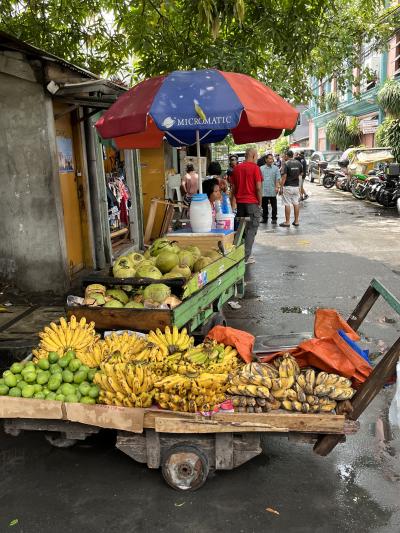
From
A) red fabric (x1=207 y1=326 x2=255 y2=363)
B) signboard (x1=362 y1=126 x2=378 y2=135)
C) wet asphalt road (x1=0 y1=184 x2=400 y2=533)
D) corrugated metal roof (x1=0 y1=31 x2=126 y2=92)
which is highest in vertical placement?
corrugated metal roof (x1=0 y1=31 x2=126 y2=92)

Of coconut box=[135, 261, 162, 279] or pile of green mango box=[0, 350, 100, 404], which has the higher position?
coconut box=[135, 261, 162, 279]

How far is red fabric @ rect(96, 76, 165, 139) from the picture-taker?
4.96 m

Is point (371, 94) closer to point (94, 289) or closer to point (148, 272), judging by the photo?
point (148, 272)

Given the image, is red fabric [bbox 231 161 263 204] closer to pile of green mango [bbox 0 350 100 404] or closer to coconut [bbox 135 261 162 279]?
coconut [bbox 135 261 162 279]

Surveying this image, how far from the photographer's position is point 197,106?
4801 mm

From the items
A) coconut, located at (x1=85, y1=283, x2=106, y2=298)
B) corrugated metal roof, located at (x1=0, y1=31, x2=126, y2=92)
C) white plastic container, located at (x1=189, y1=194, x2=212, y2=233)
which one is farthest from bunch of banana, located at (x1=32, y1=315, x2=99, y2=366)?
corrugated metal roof, located at (x1=0, y1=31, x2=126, y2=92)

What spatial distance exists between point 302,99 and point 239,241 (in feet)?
32.8

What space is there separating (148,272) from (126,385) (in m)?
1.66

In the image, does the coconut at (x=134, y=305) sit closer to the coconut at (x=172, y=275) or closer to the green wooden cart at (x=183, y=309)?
the green wooden cart at (x=183, y=309)

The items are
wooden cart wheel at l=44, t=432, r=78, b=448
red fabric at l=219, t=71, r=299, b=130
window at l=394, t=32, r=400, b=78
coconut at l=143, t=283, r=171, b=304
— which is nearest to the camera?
wooden cart wheel at l=44, t=432, r=78, b=448

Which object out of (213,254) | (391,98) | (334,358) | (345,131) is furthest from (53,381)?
(345,131)

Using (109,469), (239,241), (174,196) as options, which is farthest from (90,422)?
(174,196)

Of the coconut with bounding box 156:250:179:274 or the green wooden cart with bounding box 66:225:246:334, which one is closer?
the green wooden cart with bounding box 66:225:246:334

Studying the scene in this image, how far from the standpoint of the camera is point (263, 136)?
696 cm
